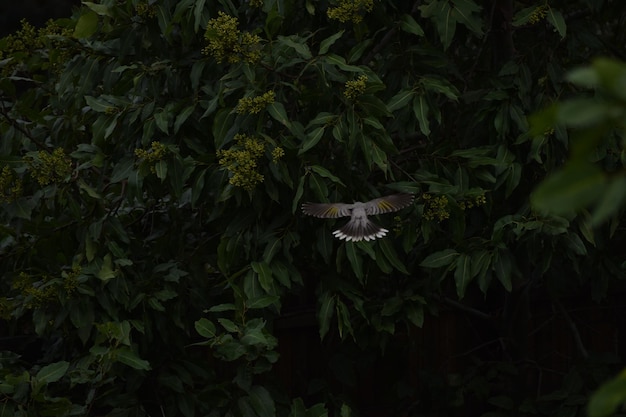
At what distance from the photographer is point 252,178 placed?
375 centimetres

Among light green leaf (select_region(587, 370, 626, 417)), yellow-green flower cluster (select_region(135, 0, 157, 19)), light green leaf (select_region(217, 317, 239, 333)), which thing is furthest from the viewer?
yellow-green flower cluster (select_region(135, 0, 157, 19))

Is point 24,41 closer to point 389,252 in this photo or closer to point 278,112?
point 278,112

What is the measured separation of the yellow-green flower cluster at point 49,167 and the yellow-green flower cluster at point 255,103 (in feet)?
2.38

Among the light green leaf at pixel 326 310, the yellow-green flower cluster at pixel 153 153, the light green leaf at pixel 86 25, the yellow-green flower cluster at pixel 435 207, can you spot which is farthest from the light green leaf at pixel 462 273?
the light green leaf at pixel 86 25

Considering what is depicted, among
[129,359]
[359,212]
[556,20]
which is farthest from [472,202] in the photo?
[129,359]

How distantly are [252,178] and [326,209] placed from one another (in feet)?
0.87

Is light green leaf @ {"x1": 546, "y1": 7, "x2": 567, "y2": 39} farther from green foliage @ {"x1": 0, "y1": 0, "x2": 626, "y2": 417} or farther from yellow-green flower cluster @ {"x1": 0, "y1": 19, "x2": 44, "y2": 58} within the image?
yellow-green flower cluster @ {"x1": 0, "y1": 19, "x2": 44, "y2": 58}

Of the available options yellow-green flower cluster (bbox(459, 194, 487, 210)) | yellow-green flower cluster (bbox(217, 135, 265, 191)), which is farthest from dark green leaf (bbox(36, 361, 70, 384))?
yellow-green flower cluster (bbox(459, 194, 487, 210))

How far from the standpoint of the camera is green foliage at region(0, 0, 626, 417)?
391cm

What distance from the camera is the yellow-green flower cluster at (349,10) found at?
3.90m

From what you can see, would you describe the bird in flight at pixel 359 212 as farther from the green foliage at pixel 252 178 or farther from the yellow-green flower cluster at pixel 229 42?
the yellow-green flower cluster at pixel 229 42

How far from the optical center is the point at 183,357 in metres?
4.54

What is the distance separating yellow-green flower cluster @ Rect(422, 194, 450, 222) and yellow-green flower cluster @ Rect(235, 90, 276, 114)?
0.64 m

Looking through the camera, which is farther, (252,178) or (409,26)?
(409,26)
